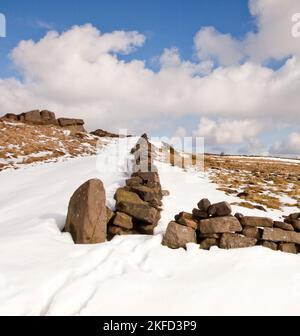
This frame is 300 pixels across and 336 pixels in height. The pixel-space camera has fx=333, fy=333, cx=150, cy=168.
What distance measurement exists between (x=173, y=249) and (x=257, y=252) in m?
2.20

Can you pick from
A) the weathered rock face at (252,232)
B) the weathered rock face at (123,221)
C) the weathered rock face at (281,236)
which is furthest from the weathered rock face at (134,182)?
the weathered rock face at (281,236)

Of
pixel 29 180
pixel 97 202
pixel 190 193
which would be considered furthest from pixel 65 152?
pixel 97 202

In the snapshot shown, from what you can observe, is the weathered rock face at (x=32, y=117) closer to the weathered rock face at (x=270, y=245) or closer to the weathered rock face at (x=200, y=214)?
the weathered rock face at (x=200, y=214)

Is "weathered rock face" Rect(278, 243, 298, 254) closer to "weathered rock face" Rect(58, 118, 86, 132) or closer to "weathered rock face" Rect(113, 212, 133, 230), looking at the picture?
"weathered rock face" Rect(113, 212, 133, 230)

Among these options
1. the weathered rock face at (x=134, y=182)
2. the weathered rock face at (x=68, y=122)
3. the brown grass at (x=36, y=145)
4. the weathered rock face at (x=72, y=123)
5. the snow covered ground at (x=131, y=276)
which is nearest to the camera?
the snow covered ground at (x=131, y=276)

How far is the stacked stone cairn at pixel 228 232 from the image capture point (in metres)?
9.04

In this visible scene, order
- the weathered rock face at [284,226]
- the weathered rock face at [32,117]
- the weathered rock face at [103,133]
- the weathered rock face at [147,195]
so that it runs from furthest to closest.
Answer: the weathered rock face at [32,117] < the weathered rock face at [103,133] < the weathered rock face at [147,195] < the weathered rock face at [284,226]

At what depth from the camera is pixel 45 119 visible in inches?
2112

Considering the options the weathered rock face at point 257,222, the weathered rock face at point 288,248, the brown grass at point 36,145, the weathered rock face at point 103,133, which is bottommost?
the weathered rock face at point 288,248

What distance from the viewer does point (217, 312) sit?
6148 mm

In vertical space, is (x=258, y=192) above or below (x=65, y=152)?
below

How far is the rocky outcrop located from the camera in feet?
172

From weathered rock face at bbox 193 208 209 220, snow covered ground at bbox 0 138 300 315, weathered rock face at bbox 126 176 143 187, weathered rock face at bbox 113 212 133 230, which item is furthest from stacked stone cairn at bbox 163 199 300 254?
weathered rock face at bbox 126 176 143 187
